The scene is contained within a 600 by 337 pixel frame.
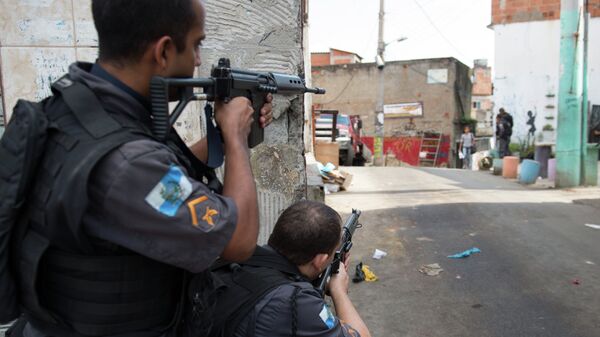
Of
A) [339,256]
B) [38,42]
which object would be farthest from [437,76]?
[339,256]

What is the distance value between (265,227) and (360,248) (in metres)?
2.16

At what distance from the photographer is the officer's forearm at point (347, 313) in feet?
5.50

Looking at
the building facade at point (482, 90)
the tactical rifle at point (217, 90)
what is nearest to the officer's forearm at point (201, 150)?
the tactical rifle at point (217, 90)

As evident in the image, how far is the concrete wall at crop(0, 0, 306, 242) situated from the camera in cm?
247

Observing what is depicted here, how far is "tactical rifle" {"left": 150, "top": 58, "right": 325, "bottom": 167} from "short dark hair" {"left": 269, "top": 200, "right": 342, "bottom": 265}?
31cm

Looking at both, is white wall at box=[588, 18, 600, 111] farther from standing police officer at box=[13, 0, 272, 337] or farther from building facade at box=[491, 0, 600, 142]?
standing police officer at box=[13, 0, 272, 337]

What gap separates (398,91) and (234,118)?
2798cm

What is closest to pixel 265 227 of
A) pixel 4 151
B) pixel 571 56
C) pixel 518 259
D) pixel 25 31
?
pixel 25 31

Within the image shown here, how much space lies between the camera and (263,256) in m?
1.50

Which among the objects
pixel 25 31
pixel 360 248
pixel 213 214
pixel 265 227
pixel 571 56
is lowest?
pixel 360 248

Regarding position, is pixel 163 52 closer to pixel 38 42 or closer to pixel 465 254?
pixel 38 42

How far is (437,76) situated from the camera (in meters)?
27.3

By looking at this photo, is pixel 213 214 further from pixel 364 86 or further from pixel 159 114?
pixel 364 86

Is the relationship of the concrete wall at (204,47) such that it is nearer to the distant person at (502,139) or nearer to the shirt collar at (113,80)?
the shirt collar at (113,80)
